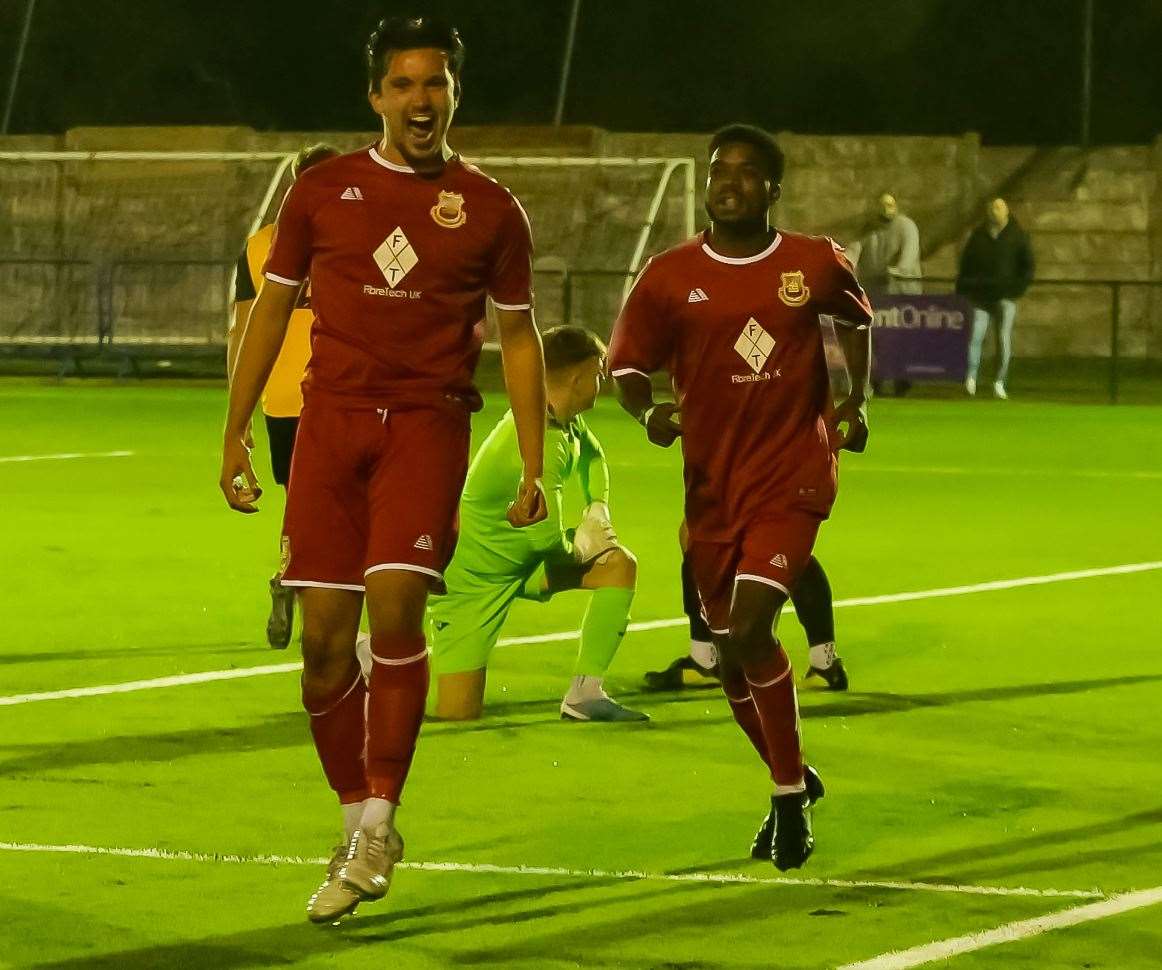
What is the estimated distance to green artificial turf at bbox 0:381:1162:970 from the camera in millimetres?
6133

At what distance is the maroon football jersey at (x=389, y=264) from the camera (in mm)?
6344

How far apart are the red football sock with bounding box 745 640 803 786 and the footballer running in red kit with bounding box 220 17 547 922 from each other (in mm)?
1082

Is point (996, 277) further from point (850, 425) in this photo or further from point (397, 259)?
point (397, 259)

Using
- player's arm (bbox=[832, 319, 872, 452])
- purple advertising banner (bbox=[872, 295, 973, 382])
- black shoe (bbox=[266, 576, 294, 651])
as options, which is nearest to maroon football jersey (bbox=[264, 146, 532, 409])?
player's arm (bbox=[832, 319, 872, 452])

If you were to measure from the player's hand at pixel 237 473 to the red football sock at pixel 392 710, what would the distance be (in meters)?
0.52

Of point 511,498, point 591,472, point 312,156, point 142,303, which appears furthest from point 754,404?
point 142,303

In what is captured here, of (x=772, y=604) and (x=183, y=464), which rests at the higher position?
(x=772, y=604)

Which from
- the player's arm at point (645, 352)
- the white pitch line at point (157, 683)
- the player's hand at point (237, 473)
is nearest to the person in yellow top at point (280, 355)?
the white pitch line at point (157, 683)

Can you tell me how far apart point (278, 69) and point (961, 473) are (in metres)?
24.5

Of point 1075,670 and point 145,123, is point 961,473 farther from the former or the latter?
point 145,123

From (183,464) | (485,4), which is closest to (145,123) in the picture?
(485,4)

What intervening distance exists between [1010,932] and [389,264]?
2.21 m

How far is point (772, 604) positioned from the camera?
701 centimetres

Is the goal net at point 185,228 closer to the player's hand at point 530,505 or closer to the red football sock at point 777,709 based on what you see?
the red football sock at point 777,709
